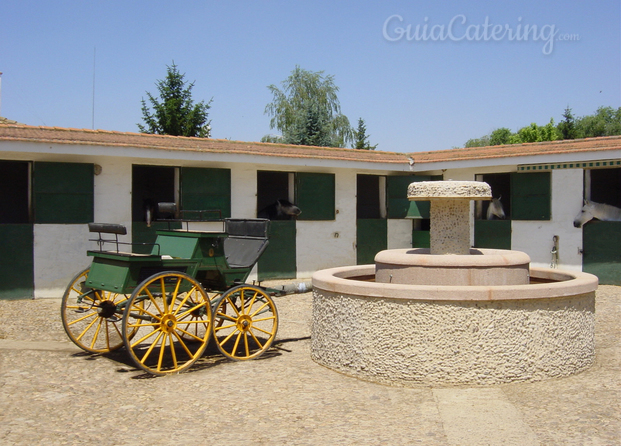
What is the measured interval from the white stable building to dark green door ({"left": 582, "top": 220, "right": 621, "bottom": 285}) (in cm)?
2

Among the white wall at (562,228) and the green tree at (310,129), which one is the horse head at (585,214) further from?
the green tree at (310,129)

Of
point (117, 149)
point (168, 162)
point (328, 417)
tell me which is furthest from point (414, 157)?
point (328, 417)

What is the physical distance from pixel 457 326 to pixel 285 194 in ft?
37.9

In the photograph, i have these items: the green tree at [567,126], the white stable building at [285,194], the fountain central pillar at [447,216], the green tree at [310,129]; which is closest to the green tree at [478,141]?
the green tree at [567,126]

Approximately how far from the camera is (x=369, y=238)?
14398mm

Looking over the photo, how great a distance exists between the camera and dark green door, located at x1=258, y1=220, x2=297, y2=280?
1273cm

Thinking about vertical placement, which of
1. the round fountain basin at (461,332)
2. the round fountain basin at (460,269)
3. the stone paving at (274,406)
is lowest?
the stone paving at (274,406)

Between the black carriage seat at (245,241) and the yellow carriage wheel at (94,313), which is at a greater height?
the black carriage seat at (245,241)

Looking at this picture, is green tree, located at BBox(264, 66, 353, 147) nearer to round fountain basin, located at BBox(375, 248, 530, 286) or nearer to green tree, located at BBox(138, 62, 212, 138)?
green tree, located at BBox(138, 62, 212, 138)

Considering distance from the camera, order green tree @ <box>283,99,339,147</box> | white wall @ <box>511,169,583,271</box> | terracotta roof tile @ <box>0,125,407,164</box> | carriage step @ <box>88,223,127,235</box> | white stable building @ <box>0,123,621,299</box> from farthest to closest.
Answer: green tree @ <box>283,99,339,147</box> → white wall @ <box>511,169,583,271</box> → white stable building @ <box>0,123,621,299</box> → terracotta roof tile @ <box>0,125,407,164</box> → carriage step @ <box>88,223,127,235</box>

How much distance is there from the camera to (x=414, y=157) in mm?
14625

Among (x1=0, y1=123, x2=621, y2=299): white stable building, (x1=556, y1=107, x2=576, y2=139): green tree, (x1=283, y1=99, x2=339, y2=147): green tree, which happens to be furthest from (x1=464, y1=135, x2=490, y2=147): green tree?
(x1=0, y1=123, x2=621, y2=299): white stable building

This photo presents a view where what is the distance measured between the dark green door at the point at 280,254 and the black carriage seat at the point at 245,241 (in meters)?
5.59

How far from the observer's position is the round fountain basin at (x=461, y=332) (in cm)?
500
